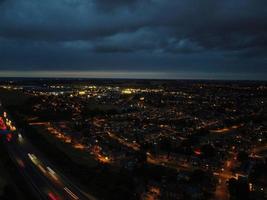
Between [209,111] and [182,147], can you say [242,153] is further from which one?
[209,111]

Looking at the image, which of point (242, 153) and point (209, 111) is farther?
point (209, 111)

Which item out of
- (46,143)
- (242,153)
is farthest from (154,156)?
(46,143)

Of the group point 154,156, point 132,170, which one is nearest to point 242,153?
point 154,156

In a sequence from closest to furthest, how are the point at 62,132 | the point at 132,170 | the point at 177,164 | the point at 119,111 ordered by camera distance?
the point at 132,170
the point at 177,164
the point at 62,132
the point at 119,111

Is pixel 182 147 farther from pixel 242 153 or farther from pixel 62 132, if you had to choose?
pixel 62 132

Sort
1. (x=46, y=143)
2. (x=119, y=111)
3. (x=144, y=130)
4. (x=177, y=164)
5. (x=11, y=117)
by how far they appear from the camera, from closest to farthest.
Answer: (x=177, y=164)
(x=46, y=143)
(x=144, y=130)
(x=11, y=117)
(x=119, y=111)

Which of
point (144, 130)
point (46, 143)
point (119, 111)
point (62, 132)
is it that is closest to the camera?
point (46, 143)
